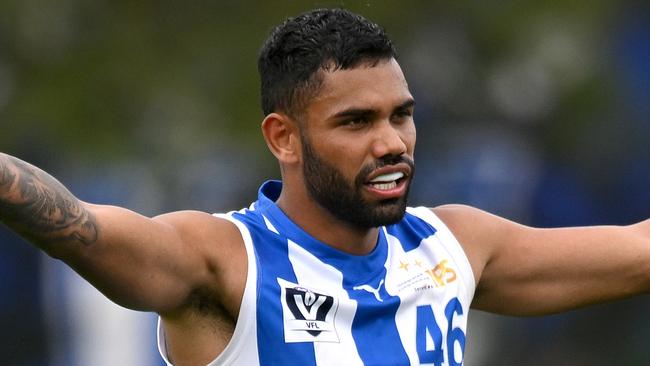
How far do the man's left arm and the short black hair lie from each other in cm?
79

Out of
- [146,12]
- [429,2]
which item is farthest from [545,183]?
[146,12]

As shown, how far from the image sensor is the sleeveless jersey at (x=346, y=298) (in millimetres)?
4621

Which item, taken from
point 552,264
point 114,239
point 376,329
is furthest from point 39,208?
point 552,264

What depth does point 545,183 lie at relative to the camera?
9773 mm

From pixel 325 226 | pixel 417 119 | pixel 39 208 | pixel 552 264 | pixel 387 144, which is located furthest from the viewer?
pixel 417 119

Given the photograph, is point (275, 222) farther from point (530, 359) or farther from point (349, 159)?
point (530, 359)

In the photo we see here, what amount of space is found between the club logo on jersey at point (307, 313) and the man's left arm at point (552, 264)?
751 mm

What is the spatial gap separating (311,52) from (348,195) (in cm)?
52

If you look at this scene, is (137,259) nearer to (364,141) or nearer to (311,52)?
(364,141)

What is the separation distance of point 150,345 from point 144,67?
256 centimetres

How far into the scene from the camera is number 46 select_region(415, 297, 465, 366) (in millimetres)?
4855

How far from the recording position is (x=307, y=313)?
185 inches

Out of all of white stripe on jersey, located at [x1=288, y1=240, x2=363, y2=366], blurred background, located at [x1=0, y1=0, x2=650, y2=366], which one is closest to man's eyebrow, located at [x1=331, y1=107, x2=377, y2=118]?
white stripe on jersey, located at [x1=288, y1=240, x2=363, y2=366]

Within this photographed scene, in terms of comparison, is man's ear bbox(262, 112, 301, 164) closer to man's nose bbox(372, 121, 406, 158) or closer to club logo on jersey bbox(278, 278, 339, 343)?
man's nose bbox(372, 121, 406, 158)
